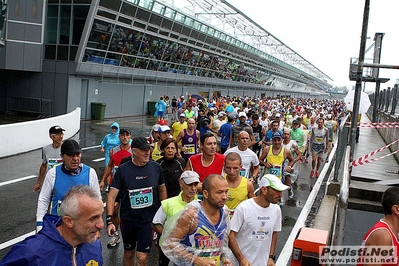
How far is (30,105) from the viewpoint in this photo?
90.3ft

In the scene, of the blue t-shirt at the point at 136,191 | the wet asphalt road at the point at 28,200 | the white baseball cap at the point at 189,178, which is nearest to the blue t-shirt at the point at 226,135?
the wet asphalt road at the point at 28,200

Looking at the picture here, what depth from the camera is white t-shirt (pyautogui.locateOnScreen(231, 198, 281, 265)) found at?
4.29 m

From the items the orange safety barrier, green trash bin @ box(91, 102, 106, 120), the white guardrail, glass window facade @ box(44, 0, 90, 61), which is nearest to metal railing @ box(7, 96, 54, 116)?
green trash bin @ box(91, 102, 106, 120)

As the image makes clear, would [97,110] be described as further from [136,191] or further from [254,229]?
[254,229]

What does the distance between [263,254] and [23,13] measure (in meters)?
25.1

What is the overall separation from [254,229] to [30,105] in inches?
1030

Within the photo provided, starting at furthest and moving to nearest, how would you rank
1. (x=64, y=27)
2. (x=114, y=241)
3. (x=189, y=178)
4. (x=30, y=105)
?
(x=30, y=105) → (x=64, y=27) → (x=114, y=241) → (x=189, y=178)

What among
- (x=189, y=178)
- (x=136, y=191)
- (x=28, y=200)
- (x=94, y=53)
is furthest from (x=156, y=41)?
(x=189, y=178)

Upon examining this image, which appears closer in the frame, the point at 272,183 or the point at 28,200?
the point at 272,183

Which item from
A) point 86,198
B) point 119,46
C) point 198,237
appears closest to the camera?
point 86,198

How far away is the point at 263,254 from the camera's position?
4.38 metres

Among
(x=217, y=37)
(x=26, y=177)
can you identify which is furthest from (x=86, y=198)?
(x=217, y=37)

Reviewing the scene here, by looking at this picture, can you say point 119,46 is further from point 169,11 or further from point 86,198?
point 86,198

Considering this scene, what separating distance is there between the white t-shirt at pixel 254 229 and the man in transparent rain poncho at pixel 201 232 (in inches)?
19.6
